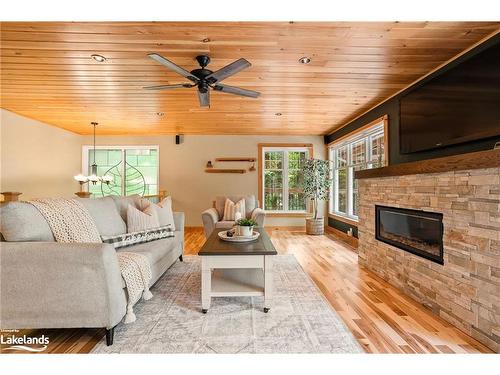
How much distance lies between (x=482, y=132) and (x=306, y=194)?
13.4 feet

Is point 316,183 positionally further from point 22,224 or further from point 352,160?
point 22,224

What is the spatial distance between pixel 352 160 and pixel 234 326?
450cm

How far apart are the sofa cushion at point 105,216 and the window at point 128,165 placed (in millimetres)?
4086

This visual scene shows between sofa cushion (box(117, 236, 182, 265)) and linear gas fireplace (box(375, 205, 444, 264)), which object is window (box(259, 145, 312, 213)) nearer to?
linear gas fireplace (box(375, 205, 444, 264))

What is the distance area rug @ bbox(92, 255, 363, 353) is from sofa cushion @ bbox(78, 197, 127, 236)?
77cm

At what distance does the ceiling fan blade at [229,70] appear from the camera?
2.41 meters

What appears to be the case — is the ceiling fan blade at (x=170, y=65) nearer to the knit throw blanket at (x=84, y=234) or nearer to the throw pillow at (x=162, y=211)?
the knit throw blanket at (x=84, y=234)

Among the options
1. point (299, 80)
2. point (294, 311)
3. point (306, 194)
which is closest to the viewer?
point (294, 311)

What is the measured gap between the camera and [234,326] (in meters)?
2.10

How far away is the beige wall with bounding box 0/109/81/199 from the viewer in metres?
4.81

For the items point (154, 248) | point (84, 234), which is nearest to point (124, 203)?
point (154, 248)
